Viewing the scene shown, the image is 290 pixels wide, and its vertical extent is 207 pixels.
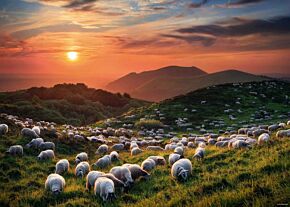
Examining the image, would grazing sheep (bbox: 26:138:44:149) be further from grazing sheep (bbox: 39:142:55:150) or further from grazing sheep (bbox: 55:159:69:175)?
grazing sheep (bbox: 55:159:69:175)

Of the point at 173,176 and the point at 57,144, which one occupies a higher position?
the point at 173,176

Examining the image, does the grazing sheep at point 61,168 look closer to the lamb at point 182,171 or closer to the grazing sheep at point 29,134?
the lamb at point 182,171

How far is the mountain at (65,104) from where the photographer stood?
57469 mm

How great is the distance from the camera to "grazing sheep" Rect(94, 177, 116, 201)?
1078cm

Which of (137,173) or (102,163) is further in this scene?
(102,163)

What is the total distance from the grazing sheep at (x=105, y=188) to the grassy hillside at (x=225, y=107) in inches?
1007

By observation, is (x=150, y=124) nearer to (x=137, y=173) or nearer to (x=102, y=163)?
(x=102, y=163)

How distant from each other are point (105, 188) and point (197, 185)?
300 cm

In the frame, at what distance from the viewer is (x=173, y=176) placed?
1262cm

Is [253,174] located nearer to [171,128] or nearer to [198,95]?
[171,128]

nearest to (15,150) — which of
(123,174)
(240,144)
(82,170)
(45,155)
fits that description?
(45,155)

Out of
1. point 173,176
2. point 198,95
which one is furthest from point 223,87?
point 173,176

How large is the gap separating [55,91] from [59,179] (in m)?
86.9

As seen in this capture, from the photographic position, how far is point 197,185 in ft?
35.0
